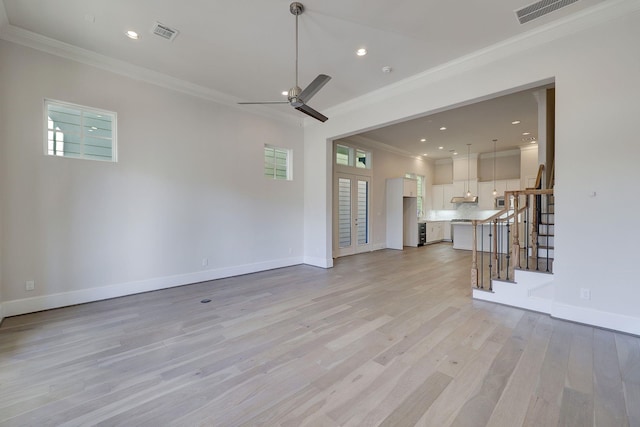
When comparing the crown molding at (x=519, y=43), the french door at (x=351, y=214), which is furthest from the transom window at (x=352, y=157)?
the crown molding at (x=519, y=43)

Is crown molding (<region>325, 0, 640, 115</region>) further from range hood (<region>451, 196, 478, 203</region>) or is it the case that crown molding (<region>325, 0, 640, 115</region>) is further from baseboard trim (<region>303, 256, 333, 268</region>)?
range hood (<region>451, 196, 478, 203</region>)

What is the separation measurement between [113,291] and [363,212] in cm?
626

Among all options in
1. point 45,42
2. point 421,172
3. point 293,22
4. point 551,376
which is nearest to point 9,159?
point 45,42

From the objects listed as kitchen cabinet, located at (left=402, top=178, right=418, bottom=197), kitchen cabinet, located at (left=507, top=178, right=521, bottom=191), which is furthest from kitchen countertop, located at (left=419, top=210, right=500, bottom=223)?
kitchen cabinet, located at (left=402, top=178, right=418, bottom=197)

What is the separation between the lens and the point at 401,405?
178 cm

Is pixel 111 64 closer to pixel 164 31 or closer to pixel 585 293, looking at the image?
pixel 164 31

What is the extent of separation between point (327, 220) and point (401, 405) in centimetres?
444

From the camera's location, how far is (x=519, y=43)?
332 cm

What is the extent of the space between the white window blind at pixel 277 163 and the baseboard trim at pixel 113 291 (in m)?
2.06

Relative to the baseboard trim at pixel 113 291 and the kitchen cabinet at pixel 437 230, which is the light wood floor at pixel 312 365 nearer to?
the baseboard trim at pixel 113 291

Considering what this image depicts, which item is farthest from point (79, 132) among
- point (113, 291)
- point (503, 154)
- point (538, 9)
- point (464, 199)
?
point (503, 154)

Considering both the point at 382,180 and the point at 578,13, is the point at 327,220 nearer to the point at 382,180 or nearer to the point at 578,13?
the point at 382,180

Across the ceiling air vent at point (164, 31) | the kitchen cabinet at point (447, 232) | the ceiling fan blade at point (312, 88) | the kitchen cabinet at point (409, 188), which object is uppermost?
the ceiling air vent at point (164, 31)

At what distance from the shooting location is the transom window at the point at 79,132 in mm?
3535
